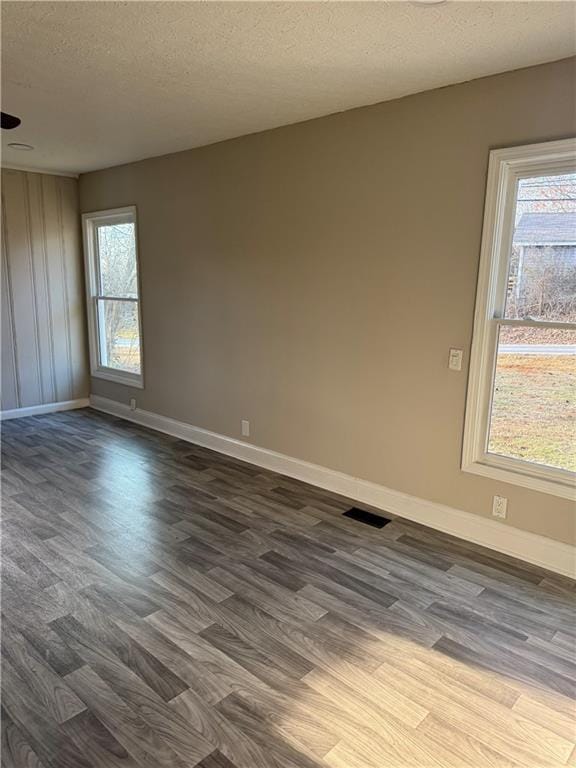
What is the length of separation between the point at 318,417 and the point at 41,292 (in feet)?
12.0

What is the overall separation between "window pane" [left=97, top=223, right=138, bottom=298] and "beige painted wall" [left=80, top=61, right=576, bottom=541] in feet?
2.02

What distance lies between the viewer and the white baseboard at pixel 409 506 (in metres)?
2.70

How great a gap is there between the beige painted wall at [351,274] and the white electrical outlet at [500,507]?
0.13 feet

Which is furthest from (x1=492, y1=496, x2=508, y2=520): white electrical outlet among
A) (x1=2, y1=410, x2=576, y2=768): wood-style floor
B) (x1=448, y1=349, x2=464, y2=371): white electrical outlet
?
(x1=448, y1=349, x2=464, y2=371): white electrical outlet

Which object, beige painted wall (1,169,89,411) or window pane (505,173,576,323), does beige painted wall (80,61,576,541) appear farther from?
beige painted wall (1,169,89,411)

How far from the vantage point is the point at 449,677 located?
1966 millimetres

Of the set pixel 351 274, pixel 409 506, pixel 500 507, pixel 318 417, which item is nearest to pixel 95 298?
pixel 318 417

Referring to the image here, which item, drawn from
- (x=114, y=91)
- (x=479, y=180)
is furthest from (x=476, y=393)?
(x=114, y=91)

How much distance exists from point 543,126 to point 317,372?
6.40ft

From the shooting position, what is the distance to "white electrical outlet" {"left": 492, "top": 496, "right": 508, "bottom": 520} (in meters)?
2.82

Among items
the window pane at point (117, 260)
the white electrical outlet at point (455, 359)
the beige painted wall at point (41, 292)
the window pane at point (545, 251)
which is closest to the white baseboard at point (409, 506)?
the white electrical outlet at point (455, 359)

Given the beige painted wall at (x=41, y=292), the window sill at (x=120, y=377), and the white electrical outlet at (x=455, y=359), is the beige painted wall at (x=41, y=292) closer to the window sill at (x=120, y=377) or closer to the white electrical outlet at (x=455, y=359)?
the window sill at (x=120, y=377)

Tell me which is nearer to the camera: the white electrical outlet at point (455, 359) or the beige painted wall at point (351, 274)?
the beige painted wall at point (351, 274)

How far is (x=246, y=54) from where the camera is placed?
236 centimetres
